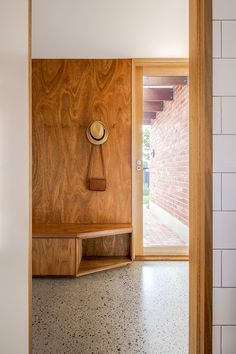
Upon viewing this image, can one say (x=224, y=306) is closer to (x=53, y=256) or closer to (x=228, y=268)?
(x=228, y=268)

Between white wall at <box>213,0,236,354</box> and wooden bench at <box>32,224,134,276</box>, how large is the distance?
186 centimetres

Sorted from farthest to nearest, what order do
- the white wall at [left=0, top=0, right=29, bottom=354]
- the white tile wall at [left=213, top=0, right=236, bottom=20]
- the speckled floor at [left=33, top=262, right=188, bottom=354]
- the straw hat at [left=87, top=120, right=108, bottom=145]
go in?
the straw hat at [left=87, top=120, right=108, bottom=145]
the speckled floor at [left=33, top=262, right=188, bottom=354]
the white tile wall at [left=213, top=0, right=236, bottom=20]
the white wall at [left=0, top=0, right=29, bottom=354]

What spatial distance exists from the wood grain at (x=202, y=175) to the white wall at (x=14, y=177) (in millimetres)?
711

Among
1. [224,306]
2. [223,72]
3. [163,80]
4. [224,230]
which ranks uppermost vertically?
[163,80]

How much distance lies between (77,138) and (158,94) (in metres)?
1.17

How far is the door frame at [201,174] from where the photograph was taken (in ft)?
3.43

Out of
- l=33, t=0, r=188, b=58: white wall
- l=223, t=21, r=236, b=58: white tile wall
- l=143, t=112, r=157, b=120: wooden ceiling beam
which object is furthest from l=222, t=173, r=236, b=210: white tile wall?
l=143, t=112, r=157, b=120: wooden ceiling beam

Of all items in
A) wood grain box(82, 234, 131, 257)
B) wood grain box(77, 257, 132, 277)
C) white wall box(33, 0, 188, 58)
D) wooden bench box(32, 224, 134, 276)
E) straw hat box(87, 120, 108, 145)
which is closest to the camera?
white wall box(33, 0, 188, 58)

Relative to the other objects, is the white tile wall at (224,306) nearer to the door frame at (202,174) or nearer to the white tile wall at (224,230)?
the door frame at (202,174)

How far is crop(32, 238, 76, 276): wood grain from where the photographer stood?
2.71 metres

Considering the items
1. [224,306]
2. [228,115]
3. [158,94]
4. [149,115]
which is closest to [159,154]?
[149,115]

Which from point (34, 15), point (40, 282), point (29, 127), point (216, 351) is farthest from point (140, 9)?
point (40, 282)

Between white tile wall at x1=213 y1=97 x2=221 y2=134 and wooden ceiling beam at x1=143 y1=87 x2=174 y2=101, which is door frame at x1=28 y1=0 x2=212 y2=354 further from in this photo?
wooden ceiling beam at x1=143 y1=87 x2=174 y2=101

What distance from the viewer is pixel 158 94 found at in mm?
3428
